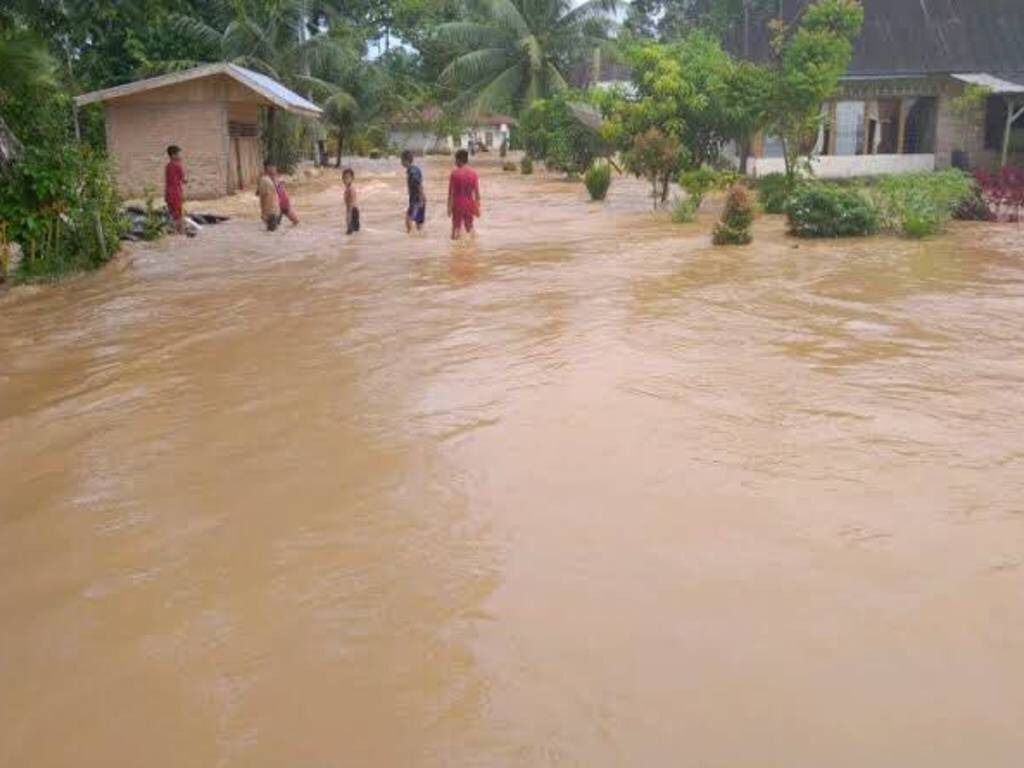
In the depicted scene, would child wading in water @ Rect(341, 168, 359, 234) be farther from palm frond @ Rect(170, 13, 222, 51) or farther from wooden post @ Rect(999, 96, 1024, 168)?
palm frond @ Rect(170, 13, 222, 51)

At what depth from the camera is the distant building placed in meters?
43.5

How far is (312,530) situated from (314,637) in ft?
3.14

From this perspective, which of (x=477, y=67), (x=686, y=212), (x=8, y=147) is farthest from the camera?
(x=477, y=67)

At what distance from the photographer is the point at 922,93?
989 inches

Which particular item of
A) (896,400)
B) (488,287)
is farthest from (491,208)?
(896,400)

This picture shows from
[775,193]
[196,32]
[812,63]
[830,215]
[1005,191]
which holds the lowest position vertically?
[830,215]

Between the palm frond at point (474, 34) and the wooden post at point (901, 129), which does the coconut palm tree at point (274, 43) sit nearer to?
the palm frond at point (474, 34)

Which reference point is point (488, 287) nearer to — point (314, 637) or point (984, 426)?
point (984, 426)

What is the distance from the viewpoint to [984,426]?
A: 5.80 meters

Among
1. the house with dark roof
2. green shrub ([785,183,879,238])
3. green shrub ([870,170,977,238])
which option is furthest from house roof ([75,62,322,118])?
the house with dark roof

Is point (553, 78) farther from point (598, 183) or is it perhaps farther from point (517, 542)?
point (517, 542)

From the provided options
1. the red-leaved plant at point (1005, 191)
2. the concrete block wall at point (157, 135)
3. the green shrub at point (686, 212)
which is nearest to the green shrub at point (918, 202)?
the red-leaved plant at point (1005, 191)

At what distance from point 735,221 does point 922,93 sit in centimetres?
1403

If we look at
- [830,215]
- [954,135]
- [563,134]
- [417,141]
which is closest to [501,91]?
[563,134]
